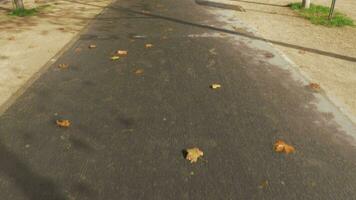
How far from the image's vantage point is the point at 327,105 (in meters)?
4.82

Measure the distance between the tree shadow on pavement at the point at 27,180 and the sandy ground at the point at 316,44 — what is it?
3.56 meters

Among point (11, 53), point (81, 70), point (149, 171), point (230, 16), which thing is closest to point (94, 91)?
point (81, 70)

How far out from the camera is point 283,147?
12.7ft

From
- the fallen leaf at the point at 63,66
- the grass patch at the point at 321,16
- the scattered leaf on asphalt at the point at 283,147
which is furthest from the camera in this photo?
the grass patch at the point at 321,16

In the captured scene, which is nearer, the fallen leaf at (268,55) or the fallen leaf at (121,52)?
the fallen leaf at (268,55)

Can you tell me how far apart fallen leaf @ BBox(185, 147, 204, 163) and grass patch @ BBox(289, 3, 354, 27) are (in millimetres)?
6918

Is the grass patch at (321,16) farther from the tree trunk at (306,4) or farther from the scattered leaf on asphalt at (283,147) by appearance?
the scattered leaf on asphalt at (283,147)

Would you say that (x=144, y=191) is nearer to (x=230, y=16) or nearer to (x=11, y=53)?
(x=11, y=53)

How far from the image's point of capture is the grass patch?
926cm

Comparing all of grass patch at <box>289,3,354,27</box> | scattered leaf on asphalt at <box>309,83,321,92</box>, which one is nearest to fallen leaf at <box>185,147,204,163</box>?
scattered leaf on asphalt at <box>309,83,321,92</box>

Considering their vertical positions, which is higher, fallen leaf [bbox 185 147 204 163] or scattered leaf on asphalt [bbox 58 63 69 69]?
scattered leaf on asphalt [bbox 58 63 69 69]

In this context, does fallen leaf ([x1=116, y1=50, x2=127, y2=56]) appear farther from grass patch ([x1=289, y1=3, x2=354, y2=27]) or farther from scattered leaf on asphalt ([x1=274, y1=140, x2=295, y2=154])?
grass patch ([x1=289, y1=3, x2=354, y2=27])

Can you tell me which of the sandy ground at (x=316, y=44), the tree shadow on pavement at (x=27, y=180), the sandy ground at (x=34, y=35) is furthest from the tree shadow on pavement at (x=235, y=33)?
the tree shadow on pavement at (x=27, y=180)

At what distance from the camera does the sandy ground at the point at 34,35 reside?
5.92m
